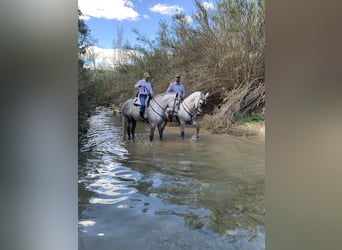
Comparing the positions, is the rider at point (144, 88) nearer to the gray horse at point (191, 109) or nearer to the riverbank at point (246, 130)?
the gray horse at point (191, 109)

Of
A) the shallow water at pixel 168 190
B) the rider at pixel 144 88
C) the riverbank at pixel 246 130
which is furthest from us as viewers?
the rider at pixel 144 88

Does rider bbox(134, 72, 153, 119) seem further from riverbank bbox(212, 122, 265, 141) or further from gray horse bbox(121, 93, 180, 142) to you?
riverbank bbox(212, 122, 265, 141)

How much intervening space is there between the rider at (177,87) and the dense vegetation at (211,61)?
0.04 meters

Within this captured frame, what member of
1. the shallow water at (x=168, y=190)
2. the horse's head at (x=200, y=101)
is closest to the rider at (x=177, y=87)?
the horse's head at (x=200, y=101)

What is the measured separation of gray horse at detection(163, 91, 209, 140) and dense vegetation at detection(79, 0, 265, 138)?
6cm

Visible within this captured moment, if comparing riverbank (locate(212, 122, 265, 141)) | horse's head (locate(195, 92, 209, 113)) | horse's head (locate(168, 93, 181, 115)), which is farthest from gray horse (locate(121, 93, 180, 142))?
riverbank (locate(212, 122, 265, 141))

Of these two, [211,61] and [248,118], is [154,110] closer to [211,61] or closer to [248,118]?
[211,61]

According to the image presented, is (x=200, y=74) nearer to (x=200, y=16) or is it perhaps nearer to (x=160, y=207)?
(x=200, y=16)

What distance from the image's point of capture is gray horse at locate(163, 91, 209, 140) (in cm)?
246

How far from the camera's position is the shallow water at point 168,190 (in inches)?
76.1

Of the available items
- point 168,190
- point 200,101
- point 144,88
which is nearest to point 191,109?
point 200,101
